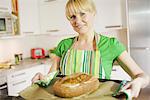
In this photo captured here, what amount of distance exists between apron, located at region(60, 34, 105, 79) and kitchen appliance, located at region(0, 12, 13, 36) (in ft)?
6.64

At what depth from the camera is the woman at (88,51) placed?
3.25ft

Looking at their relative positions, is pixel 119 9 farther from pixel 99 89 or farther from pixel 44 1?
pixel 99 89

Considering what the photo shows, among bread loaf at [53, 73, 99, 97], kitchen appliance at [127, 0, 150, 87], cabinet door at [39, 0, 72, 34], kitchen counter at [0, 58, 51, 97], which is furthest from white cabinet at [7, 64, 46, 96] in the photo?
bread loaf at [53, 73, 99, 97]

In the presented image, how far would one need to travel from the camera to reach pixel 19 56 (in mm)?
3572

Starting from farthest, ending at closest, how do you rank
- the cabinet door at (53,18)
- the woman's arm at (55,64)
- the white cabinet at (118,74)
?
the cabinet door at (53,18) < the white cabinet at (118,74) < the woman's arm at (55,64)

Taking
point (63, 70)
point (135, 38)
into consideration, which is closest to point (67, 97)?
point (63, 70)

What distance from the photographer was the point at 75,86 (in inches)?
30.2

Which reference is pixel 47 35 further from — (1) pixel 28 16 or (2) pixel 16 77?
(2) pixel 16 77

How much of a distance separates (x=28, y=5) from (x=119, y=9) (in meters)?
1.39

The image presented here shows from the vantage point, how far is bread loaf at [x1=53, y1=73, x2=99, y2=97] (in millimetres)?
759

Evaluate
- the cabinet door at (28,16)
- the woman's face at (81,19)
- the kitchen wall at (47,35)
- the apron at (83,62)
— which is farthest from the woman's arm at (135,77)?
the cabinet door at (28,16)

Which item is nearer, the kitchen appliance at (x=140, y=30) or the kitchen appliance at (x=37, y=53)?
the kitchen appliance at (x=140, y=30)

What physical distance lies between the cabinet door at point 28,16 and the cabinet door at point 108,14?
1060 millimetres

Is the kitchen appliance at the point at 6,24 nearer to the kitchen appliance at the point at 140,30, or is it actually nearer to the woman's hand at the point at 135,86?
the kitchen appliance at the point at 140,30
